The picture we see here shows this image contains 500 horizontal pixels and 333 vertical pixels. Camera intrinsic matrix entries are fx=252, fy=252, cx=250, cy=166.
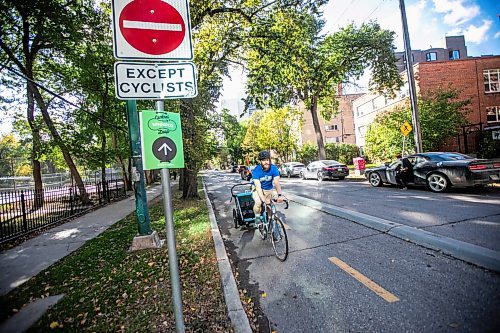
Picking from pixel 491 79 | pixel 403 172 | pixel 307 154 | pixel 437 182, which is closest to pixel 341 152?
pixel 307 154

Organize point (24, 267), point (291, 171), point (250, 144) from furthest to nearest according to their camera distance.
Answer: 1. point (250, 144)
2. point (291, 171)
3. point (24, 267)

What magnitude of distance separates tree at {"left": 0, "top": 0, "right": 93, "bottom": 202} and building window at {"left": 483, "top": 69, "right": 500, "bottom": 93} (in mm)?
29682

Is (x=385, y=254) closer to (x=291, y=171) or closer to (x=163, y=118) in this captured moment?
(x=163, y=118)

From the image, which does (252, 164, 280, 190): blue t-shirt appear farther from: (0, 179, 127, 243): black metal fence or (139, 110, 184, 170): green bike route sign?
(0, 179, 127, 243): black metal fence

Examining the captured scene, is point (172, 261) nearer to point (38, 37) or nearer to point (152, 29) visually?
point (152, 29)

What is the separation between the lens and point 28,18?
12.5 m

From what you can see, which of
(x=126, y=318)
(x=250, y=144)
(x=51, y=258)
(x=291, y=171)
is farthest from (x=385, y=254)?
(x=250, y=144)

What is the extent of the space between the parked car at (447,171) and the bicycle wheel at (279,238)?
25.1ft

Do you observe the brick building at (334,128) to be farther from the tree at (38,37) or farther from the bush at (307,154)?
the tree at (38,37)

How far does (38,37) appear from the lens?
43.2ft

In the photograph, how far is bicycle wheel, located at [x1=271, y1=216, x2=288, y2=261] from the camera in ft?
14.9

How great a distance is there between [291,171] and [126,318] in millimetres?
22607

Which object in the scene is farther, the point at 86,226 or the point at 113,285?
the point at 86,226

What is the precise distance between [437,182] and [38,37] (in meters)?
19.8
